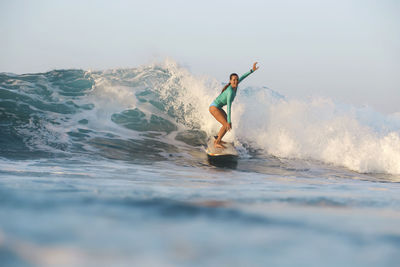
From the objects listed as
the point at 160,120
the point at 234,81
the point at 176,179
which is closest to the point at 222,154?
the point at 234,81

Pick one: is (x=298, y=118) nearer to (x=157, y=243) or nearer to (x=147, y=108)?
(x=147, y=108)

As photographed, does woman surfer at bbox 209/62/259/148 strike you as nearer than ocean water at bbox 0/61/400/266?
No

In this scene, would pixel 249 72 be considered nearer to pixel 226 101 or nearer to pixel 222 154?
pixel 226 101

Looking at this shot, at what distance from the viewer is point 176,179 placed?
405cm

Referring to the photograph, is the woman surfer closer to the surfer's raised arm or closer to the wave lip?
the surfer's raised arm

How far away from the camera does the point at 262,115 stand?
1223cm

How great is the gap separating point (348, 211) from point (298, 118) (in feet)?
32.6

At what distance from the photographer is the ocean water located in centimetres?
117

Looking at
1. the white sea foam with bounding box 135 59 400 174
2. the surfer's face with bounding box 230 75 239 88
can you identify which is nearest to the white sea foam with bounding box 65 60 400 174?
the white sea foam with bounding box 135 59 400 174

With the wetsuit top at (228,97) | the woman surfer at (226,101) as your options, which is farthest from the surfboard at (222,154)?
the wetsuit top at (228,97)

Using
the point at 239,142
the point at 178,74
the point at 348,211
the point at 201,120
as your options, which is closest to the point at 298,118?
the point at 239,142

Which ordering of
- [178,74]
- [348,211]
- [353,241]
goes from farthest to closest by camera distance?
[178,74] → [348,211] → [353,241]

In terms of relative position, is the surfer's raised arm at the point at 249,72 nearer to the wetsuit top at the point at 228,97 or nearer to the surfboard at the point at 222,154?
the wetsuit top at the point at 228,97

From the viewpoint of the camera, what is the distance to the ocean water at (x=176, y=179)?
1.17 meters
